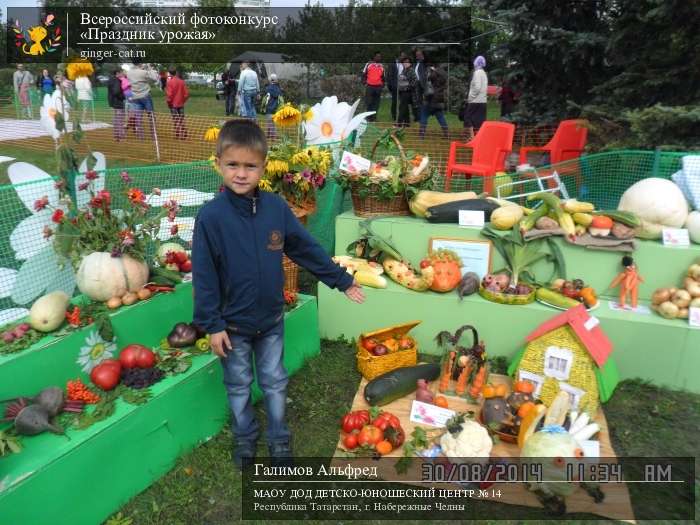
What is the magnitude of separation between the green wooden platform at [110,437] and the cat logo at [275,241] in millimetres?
889

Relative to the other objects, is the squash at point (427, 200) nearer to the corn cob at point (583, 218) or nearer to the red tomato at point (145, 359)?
the corn cob at point (583, 218)

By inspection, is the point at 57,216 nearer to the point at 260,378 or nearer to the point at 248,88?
the point at 260,378

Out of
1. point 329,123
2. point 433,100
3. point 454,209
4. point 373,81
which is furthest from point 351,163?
point 373,81

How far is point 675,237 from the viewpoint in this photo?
11.7 feet

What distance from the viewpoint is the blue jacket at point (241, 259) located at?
232cm

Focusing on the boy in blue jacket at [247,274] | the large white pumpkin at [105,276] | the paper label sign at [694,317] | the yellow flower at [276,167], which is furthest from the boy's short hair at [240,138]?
the paper label sign at [694,317]

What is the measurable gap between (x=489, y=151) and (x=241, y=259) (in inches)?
205

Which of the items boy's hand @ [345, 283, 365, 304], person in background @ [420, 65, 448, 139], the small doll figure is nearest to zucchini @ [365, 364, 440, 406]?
boy's hand @ [345, 283, 365, 304]

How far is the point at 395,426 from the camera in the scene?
2.84 m

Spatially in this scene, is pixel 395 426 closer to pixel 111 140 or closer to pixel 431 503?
pixel 431 503

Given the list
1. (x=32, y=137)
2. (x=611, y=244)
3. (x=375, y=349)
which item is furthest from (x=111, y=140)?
(x=611, y=244)

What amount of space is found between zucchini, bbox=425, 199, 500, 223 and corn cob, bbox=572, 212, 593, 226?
59cm

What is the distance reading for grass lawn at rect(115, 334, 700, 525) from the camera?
2.51 metres

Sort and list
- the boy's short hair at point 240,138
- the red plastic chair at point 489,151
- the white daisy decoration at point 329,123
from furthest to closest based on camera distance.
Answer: the red plastic chair at point 489,151, the white daisy decoration at point 329,123, the boy's short hair at point 240,138
